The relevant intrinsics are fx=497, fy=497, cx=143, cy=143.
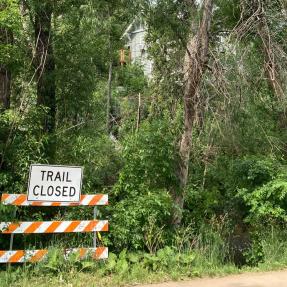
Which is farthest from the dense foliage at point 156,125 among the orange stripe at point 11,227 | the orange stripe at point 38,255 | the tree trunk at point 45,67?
the orange stripe at point 38,255

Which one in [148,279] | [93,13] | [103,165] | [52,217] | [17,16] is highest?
[93,13]

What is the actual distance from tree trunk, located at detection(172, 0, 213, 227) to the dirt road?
2.05 metres

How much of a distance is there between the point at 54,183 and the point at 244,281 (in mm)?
3499

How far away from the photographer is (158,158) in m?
9.75

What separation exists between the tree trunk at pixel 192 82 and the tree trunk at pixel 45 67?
2.89 meters

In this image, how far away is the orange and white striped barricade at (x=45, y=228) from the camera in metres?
7.79

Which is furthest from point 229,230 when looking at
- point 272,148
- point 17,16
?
point 17,16

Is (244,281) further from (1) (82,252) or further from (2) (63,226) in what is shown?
(2) (63,226)

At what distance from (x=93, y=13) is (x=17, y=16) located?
2.58 meters

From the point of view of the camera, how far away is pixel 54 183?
8156mm

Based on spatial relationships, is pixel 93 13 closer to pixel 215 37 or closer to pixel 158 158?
pixel 215 37

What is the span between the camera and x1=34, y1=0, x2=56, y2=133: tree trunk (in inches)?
418

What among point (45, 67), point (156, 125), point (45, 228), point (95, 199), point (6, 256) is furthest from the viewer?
point (45, 67)

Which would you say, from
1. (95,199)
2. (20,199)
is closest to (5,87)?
(20,199)
